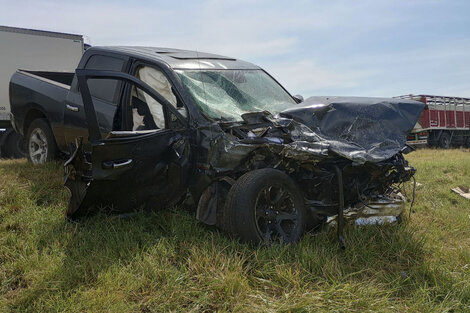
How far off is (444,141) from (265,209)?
806 inches

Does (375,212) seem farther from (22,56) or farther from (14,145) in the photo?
(22,56)

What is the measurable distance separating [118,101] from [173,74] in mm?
687

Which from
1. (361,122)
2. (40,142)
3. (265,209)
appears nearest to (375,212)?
(361,122)

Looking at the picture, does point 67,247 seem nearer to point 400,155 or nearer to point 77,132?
point 77,132

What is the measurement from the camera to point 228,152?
3482mm

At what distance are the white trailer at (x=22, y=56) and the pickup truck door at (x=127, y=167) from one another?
839 centimetres

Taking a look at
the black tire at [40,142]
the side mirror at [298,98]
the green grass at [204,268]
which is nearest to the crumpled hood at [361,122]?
the green grass at [204,268]

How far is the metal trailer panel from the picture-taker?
11094 mm

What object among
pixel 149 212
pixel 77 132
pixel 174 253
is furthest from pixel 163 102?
pixel 77 132

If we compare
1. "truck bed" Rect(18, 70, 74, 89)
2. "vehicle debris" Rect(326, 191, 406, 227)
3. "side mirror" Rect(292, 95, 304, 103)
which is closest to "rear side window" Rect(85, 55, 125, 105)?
"truck bed" Rect(18, 70, 74, 89)

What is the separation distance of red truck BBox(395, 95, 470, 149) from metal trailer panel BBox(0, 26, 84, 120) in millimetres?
14186

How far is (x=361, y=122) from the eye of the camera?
13.0 feet

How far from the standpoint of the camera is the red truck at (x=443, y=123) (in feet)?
63.0

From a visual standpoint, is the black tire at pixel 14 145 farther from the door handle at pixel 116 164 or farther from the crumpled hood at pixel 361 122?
the crumpled hood at pixel 361 122
